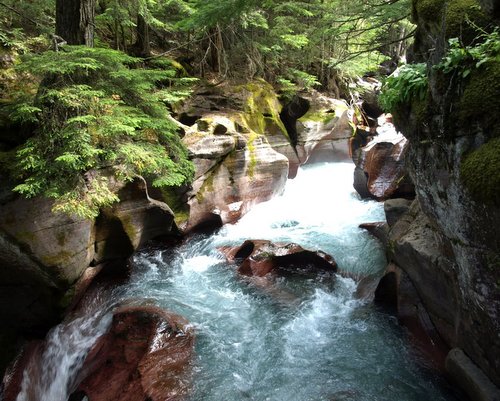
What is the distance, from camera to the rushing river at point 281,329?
17.6 feet

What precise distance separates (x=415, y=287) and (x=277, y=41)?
11.9 metres

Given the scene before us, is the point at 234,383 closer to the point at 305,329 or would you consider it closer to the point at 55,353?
the point at 305,329

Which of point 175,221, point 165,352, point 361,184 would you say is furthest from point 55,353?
point 361,184

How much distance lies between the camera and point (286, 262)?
889cm

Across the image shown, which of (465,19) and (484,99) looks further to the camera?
(465,19)

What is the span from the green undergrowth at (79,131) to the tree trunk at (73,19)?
1.15 m

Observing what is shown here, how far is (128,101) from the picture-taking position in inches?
276

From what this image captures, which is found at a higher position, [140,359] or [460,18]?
[460,18]

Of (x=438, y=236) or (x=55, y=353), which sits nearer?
(x=438, y=236)

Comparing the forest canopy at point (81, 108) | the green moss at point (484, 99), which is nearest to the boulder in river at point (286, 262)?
the forest canopy at point (81, 108)

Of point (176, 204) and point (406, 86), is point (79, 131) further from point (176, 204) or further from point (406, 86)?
point (406, 86)

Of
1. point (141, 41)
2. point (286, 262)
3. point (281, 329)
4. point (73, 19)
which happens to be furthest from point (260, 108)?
point (281, 329)

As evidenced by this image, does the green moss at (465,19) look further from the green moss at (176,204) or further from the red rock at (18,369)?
the red rock at (18,369)

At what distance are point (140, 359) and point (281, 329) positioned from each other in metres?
2.73
